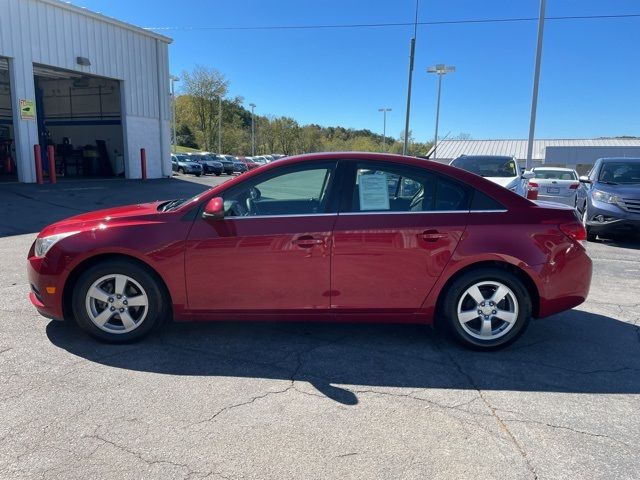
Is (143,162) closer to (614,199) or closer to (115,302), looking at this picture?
(614,199)

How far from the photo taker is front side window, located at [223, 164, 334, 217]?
3885mm

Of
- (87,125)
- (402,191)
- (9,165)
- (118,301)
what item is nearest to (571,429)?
(402,191)

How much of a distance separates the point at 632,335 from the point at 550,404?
1.91 metres

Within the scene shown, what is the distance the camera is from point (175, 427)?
2.81 metres

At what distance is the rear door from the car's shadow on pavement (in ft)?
1.38

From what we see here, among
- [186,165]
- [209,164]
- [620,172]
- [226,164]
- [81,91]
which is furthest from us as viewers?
[226,164]

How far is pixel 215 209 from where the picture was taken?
367 centimetres

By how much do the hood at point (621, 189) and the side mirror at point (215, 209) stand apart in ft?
27.0

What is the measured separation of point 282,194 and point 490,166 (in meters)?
8.77

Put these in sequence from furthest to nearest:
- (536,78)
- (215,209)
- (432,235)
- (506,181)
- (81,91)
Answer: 1. (81,91)
2. (536,78)
3. (506,181)
4. (432,235)
5. (215,209)

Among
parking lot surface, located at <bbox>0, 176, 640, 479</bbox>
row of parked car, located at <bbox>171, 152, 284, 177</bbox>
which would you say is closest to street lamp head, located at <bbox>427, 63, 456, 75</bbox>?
row of parked car, located at <bbox>171, 152, 284, 177</bbox>

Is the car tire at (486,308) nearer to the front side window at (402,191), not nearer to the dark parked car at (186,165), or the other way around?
→ the front side window at (402,191)

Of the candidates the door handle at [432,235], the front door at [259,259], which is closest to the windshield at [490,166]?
the door handle at [432,235]

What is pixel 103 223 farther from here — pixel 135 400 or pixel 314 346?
pixel 314 346
